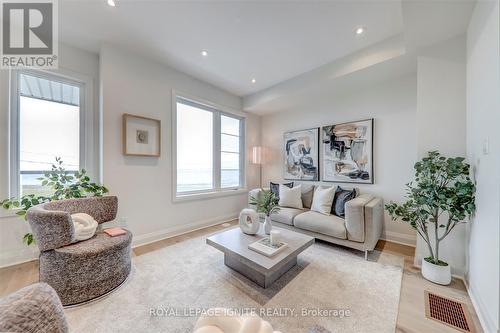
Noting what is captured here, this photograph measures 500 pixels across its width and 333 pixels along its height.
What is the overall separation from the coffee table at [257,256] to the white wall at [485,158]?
133cm

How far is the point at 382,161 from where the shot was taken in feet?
10.2

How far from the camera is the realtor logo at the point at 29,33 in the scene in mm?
2061

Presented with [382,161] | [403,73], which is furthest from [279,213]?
[403,73]

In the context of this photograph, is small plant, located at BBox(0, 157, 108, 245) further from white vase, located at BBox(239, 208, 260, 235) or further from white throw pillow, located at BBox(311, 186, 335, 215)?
white throw pillow, located at BBox(311, 186, 335, 215)

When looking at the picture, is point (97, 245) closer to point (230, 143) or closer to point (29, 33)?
point (29, 33)

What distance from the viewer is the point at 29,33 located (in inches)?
91.3

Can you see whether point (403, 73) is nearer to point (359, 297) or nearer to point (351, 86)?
point (351, 86)

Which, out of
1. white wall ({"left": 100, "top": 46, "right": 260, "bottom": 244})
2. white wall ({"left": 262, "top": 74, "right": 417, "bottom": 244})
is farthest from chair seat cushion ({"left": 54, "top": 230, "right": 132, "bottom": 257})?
white wall ({"left": 262, "top": 74, "right": 417, "bottom": 244})

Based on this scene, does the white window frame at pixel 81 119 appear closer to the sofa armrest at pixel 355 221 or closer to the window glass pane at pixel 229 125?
the window glass pane at pixel 229 125

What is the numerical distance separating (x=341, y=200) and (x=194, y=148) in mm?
2716

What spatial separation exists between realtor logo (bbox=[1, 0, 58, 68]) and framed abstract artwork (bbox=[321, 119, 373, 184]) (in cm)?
401

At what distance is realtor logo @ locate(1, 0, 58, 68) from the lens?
206 cm

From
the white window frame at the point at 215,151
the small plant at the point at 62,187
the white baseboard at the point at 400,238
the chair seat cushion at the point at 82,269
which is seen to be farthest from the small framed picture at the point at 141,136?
the white baseboard at the point at 400,238

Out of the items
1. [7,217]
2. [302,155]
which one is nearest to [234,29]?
[302,155]
